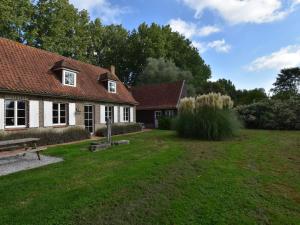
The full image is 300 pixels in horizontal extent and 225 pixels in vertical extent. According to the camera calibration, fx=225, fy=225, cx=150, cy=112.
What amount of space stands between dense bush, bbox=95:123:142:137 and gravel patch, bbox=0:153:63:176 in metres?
7.34

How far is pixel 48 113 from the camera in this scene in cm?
1168

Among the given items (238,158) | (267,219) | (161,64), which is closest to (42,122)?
(238,158)

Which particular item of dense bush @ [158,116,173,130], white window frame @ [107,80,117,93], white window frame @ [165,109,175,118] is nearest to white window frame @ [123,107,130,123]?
white window frame @ [107,80,117,93]

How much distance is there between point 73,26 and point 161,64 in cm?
1231

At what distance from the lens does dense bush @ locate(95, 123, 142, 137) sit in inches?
595

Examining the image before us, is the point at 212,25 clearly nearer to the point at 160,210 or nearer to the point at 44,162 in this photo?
the point at 44,162

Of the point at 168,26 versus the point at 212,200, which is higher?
the point at 168,26

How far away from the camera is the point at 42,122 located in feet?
37.4

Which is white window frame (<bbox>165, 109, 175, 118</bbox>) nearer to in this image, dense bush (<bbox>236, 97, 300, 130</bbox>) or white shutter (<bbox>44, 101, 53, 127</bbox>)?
dense bush (<bbox>236, 97, 300, 130</bbox>)

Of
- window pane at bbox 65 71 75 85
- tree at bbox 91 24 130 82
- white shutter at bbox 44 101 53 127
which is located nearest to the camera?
white shutter at bbox 44 101 53 127

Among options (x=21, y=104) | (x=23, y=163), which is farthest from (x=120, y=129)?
(x=23, y=163)

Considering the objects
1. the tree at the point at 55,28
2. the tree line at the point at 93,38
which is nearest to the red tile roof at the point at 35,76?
the tree line at the point at 93,38

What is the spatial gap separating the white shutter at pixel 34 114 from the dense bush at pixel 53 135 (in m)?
0.53

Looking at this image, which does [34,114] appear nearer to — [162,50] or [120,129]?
[120,129]
